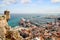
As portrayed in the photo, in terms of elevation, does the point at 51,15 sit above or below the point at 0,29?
below

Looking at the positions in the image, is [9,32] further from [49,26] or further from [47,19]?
[47,19]

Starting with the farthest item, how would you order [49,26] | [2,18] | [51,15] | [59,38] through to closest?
[51,15] → [49,26] → [59,38] → [2,18]

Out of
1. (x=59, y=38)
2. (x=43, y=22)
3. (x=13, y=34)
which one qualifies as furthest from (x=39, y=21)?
(x=13, y=34)

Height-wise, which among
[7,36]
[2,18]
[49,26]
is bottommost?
[49,26]

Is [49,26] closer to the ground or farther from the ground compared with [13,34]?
closer to the ground

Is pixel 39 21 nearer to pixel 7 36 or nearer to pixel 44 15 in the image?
pixel 44 15

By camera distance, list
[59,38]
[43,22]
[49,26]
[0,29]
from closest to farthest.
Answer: [0,29], [59,38], [49,26], [43,22]

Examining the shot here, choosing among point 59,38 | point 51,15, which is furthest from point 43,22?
point 59,38

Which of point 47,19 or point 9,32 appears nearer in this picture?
point 9,32

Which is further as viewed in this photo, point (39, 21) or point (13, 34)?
point (39, 21)

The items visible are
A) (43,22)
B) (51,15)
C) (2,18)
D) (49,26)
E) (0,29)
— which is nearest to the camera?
(0,29)
